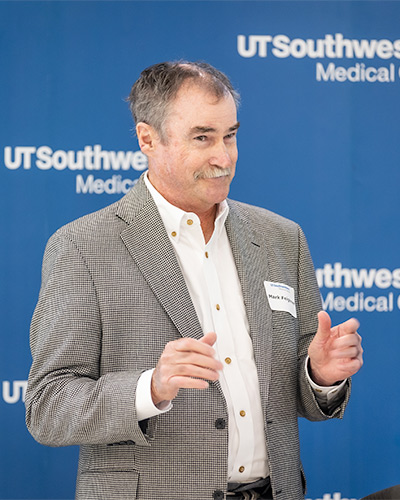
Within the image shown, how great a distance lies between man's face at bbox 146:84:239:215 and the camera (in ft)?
7.06

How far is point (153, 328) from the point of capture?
2.08 metres

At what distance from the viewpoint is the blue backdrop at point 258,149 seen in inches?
120

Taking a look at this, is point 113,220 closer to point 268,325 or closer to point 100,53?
point 268,325

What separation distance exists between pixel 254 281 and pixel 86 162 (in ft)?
3.66

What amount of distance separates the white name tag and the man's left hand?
0.19 metres

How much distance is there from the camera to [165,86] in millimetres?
2217

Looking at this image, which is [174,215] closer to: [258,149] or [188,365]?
[188,365]

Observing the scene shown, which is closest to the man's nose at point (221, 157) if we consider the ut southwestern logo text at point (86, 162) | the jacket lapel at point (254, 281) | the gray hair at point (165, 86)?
the gray hair at point (165, 86)

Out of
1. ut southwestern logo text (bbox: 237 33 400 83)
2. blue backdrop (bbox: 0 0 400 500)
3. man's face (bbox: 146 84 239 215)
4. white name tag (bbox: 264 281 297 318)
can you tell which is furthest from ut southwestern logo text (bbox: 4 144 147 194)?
white name tag (bbox: 264 281 297 318)

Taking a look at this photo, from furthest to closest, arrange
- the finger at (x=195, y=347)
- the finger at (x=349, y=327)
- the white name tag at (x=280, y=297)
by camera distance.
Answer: the white name tag at (x=280, y=297)
the finger at (x=349, y=327)
the finger at (x=195, y=347)

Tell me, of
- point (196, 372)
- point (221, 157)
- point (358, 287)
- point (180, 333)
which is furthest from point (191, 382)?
point (358, 287)

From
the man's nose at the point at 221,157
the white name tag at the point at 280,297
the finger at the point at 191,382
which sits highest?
the man's nose at the point at 221,157

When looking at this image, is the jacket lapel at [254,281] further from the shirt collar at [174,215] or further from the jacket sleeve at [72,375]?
the jacket sleeve at [72,375]

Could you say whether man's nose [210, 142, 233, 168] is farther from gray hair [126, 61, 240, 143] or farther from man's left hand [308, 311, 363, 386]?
man's left hand [308, 311, 363, 386]
